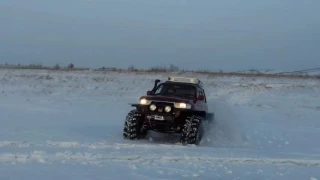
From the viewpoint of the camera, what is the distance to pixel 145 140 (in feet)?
43.0

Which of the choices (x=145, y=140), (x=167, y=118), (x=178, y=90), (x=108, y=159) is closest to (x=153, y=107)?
(x=167, y=118)

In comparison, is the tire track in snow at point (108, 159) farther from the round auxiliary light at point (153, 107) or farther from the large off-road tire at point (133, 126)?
the large off-road tire at point (133, 126)

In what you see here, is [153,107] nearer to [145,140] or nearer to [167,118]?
[167,118]

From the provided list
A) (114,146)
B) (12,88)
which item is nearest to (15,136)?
(114,146)

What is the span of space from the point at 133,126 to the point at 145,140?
62 cm

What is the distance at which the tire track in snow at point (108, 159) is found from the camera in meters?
8.44

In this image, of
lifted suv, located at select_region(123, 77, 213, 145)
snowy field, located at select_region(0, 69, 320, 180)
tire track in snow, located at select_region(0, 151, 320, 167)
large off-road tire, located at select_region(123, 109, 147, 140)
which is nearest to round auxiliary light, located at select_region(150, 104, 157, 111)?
lifted suv, located at select_region(123, 77, 213, 145)

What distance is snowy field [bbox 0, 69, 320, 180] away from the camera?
8008mm

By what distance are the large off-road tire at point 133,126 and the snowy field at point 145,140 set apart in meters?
0.33

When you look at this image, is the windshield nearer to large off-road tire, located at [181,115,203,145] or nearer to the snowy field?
the snowy field

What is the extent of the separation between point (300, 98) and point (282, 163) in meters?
23.5

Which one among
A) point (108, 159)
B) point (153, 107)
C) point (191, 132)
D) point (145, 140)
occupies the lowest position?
point (145, 140)

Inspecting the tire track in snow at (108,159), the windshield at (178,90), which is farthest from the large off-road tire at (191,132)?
the tire track in snow at (108,159)

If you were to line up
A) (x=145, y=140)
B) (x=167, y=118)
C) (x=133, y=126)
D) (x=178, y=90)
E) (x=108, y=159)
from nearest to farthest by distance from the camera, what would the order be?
Result: (x=108, y=159), (x=167, y=118), (x=133, y=126), (x=145, y=140), (x=178, y=90)
